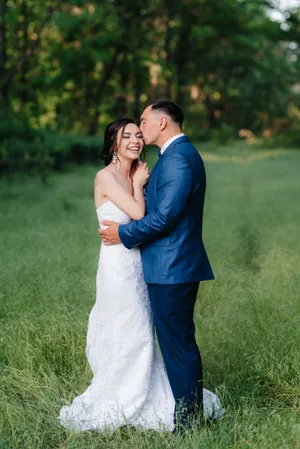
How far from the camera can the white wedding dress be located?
14.7 feet

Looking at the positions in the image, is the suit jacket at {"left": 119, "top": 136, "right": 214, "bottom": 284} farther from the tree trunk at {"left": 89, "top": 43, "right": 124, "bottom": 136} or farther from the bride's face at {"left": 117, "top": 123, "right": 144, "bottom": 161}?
the tree trunk at {"left": 89, "top": 43, "right": 124, "bottom": 136}

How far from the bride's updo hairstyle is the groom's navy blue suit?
0.37 m

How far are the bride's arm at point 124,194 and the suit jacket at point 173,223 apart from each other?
0.11 m

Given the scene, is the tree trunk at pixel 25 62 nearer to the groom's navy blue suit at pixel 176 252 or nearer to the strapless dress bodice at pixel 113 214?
the strapless dress bodice at pixel 113 214

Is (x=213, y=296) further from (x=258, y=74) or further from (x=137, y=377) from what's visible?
(x=258, y=74)

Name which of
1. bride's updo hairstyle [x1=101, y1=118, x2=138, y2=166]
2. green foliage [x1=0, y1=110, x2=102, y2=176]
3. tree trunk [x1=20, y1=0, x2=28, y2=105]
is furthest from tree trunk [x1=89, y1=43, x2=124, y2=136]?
bride's updo hairstyle [x1=101, y1=118, x2=138, y2=166]

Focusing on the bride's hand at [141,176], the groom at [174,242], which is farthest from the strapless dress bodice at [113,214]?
the bride's hand at [141,176]

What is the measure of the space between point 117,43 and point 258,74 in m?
28.3

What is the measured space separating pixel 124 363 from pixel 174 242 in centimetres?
93

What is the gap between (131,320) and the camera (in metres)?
4.50

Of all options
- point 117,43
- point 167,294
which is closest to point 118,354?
point 167,294

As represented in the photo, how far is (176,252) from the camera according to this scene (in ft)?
13.7

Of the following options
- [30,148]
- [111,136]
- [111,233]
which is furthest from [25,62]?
[111,233]

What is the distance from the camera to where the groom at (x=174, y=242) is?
414 centimetres
